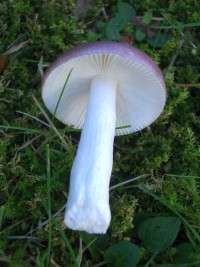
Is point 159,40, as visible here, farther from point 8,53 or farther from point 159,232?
point 159,232

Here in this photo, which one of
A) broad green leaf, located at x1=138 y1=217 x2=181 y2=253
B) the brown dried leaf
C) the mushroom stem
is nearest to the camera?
the mushroom stem

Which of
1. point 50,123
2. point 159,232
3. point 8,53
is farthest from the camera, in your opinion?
point 8,53

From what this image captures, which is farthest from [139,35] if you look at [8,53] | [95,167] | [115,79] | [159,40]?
[95,167]

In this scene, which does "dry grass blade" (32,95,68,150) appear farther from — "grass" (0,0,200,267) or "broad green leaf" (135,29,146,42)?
"broad green leaf" (135,29,146,42)

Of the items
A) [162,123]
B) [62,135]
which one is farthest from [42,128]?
[162,123]

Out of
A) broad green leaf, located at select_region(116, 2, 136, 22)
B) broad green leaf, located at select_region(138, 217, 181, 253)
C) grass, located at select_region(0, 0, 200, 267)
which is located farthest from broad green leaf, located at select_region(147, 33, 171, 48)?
broad green leaf, located at select_region(138, 217, 181, 253)

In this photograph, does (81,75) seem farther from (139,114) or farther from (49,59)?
(49,59)

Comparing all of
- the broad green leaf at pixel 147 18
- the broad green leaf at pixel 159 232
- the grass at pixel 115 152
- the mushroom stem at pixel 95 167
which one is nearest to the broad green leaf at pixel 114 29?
the grass at pixel 115 152
